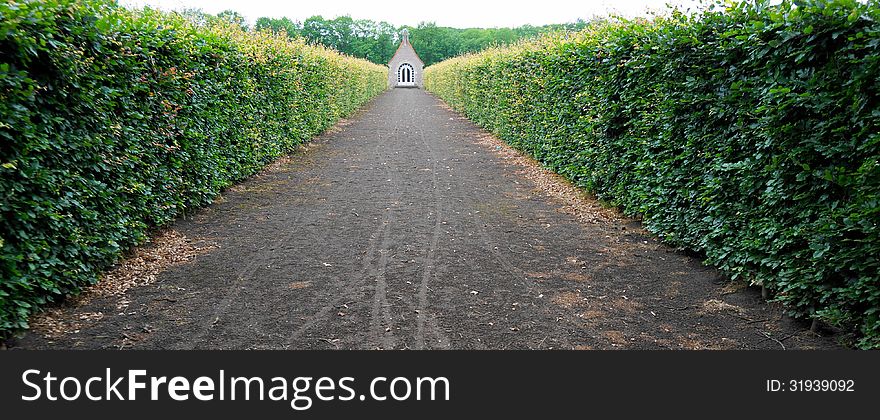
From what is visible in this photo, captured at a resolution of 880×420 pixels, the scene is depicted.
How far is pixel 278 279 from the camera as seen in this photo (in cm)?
579

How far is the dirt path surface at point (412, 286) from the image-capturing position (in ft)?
14.8

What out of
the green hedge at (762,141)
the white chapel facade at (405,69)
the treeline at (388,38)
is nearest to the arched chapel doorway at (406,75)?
the white chapel facade at (405,69)

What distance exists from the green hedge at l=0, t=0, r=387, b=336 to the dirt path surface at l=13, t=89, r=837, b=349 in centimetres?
38

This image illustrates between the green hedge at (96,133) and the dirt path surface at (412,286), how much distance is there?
1.26 ft

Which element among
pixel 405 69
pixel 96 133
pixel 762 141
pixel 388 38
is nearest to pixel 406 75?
pixel 405 69

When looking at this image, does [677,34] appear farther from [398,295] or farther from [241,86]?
[241,86]

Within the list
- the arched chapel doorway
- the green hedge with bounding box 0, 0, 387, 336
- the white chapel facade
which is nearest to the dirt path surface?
the green hedge with bounding box 0, 0, 387, 336

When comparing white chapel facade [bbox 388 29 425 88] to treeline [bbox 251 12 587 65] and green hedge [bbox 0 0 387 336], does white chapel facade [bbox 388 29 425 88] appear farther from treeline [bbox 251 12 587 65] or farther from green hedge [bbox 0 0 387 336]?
green hedge [bbox 0 0 387 336]

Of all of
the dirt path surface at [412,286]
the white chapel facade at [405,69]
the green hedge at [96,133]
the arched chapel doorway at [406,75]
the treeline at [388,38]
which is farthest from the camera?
the treeline at [388,38]

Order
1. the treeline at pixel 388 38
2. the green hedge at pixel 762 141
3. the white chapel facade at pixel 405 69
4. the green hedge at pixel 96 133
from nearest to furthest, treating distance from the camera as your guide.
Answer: the green hedge at pixel 762 141, the green hedge at pixel 96 133, the white chapel facade at pixel 405 69, the treeline at pixel 388 38

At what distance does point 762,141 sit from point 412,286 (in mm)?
3257

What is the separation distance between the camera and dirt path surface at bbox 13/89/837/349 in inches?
178

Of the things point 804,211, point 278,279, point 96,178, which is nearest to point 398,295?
point 278,279

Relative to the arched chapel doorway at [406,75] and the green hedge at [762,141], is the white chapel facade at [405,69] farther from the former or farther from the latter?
the green hedge at [762,141]
